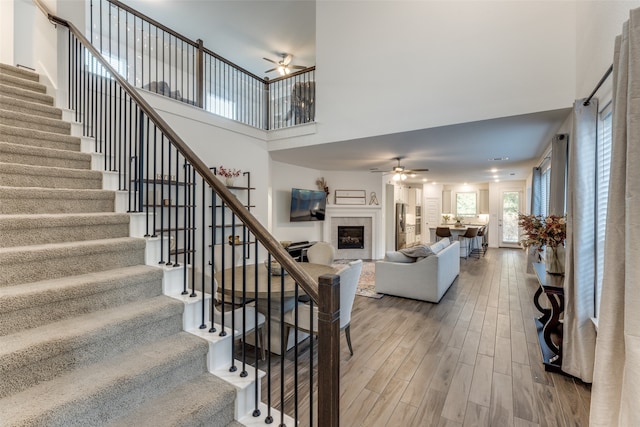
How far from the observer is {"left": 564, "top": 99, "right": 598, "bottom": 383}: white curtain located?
231 cm

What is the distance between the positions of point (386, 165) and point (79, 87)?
580 centimetres

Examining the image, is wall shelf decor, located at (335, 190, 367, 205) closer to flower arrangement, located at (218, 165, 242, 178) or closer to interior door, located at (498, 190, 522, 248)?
flower arrangement, located at (218, 165, 242, 178)

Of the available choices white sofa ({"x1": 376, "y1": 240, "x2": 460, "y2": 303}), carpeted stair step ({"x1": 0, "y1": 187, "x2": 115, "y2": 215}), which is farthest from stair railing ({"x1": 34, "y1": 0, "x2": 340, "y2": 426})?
white sofa ({"x1": 376, "y1": 240, "x2": 460, "y2": 303})

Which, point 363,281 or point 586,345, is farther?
point 363,281

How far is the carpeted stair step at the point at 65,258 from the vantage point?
1608 mm

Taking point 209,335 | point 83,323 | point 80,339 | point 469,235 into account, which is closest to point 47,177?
point 83,323

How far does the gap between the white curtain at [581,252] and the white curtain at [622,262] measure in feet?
3.40

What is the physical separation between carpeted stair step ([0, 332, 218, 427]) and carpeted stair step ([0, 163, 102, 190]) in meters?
1.65

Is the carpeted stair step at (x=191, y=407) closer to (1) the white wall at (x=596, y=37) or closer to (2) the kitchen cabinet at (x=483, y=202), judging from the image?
(1) the white wall at (x=596, y=37)

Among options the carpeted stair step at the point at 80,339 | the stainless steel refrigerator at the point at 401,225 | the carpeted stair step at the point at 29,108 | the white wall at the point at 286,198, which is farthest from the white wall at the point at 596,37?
the stainless steel refrigerator at the point at 401,225

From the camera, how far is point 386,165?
713 cm

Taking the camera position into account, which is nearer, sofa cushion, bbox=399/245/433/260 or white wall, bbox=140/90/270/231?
white wall, bbox=140/90/270/231

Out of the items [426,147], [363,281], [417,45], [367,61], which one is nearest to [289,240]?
[363,281]

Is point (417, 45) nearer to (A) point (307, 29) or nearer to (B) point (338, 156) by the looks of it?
(B) point (338, 156)
